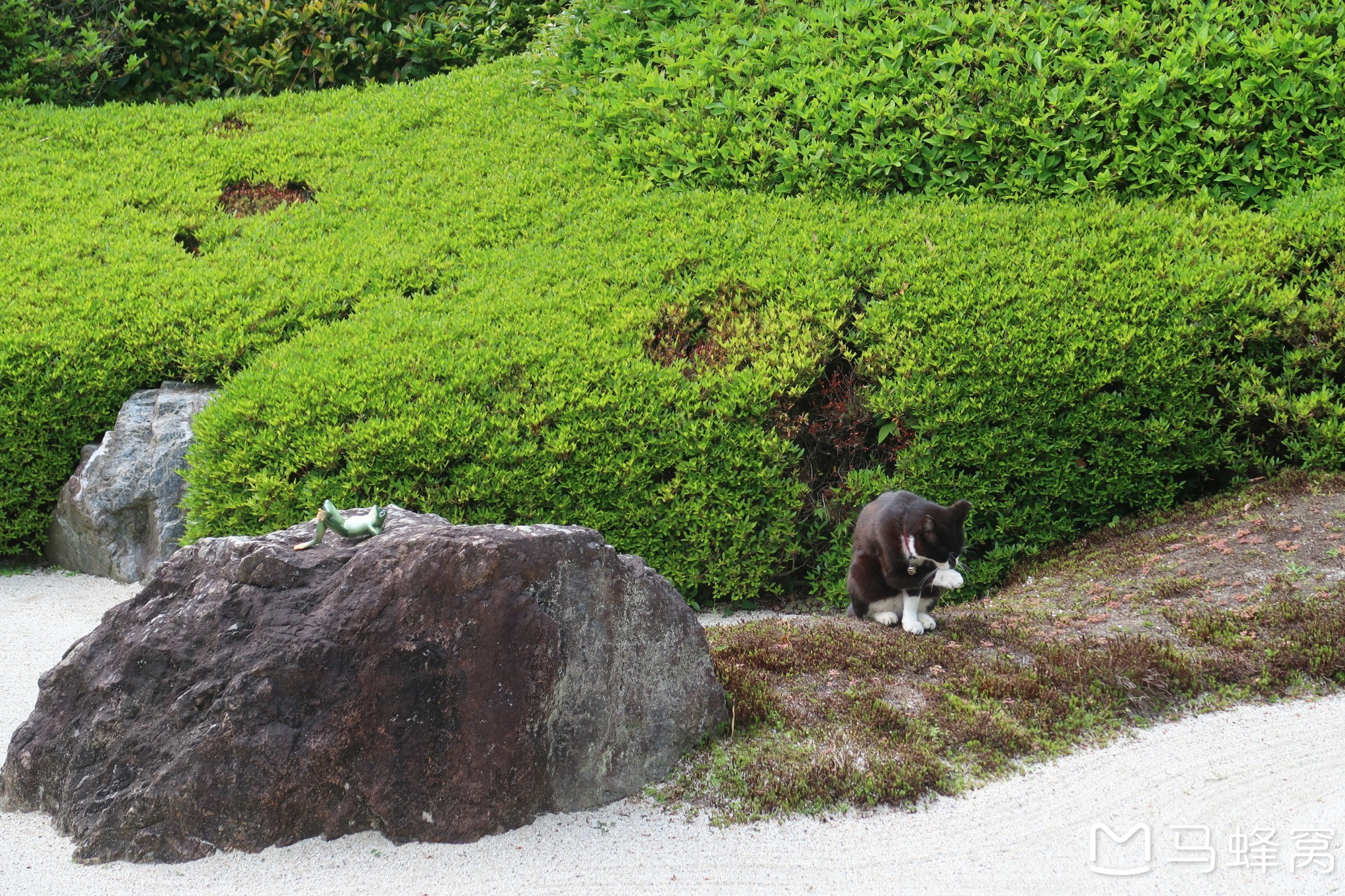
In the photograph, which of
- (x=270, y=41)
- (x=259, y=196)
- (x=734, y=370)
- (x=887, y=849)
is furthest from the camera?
(x=270, y=41)

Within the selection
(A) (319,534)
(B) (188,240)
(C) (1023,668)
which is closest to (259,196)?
(B) (188,240)

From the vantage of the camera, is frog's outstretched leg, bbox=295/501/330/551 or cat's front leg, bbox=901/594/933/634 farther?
cat's front leg, bbox=901/594/933/634

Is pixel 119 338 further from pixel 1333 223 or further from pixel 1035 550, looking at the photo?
pixel 1333 223

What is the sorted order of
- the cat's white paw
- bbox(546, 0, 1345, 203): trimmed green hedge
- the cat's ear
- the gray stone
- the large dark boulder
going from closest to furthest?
the large dark boulder, the cat's ear, the cat's white paw, the gray stone, bbox(546, 0, 1345, 203): trimmed green hedge

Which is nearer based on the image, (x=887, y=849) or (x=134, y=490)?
(x=887, y=849)

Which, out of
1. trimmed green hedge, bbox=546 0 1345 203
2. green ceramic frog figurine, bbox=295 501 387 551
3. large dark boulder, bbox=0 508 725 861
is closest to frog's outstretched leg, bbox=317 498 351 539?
green ceramic frog figurine, bbox=295 501 387 551

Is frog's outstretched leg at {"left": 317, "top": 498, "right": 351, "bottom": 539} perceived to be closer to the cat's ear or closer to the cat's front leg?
the cat's ear

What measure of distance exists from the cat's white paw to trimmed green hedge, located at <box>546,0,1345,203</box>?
387 centimetres

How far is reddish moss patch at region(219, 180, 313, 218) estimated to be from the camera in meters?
9.69

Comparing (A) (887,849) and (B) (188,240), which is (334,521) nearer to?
(A) (887,849)

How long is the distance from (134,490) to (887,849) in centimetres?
545

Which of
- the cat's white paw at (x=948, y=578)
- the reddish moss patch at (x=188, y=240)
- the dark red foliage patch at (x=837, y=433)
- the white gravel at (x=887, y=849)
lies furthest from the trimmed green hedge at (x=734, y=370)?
the white gravel at (x=887, y=849)

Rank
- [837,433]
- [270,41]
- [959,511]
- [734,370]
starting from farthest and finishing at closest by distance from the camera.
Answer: [270,41]
[837,433]
[734,370]
[959,511]

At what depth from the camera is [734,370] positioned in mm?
6555
